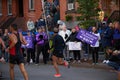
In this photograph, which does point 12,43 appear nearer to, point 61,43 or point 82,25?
point 61,43

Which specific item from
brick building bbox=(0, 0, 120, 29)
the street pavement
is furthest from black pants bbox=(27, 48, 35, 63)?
brick building bbox=(0, 0, 120, 29)

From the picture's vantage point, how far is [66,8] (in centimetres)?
2858

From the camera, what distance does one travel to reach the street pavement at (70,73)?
1484 centimetres

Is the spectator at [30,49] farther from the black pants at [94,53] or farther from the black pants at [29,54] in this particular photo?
the black pants at [94,53]

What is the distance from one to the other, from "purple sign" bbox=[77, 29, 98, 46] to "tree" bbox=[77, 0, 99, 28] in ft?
5.67

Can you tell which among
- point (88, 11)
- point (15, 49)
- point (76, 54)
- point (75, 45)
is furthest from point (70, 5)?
point (15, 49)

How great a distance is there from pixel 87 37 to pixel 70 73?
2829 mm

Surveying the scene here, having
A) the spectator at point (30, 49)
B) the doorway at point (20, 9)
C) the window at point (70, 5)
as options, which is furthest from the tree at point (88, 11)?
the doorway at point (20, 9)

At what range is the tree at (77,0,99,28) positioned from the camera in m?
20.0

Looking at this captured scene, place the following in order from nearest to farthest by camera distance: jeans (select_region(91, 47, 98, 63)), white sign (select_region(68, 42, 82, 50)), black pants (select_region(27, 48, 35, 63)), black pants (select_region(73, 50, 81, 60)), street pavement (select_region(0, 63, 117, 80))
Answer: street pavement (select_region(0, 63, 117, 80)) → jeans (select_region(91, 47, 98, 63)) → white sign (select_region(68, 42, 82, 50)) → black pants (select_region(73, 50, 81, 60)) → black pants (select_region(27, 48, 35, 63))

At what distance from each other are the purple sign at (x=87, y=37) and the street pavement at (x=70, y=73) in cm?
114

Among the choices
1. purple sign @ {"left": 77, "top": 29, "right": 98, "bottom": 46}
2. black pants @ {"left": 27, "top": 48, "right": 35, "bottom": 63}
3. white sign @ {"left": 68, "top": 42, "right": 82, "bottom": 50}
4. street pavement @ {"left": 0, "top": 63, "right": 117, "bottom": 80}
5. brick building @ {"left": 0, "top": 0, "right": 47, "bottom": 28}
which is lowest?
street pavement @ {"left": 0, "top": 63, "right": 117, "bottom": 80}

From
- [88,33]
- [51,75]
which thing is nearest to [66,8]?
[88,33]

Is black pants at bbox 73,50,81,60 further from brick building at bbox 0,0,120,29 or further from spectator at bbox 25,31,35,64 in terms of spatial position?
brick building at bbox 0,0,120,29
